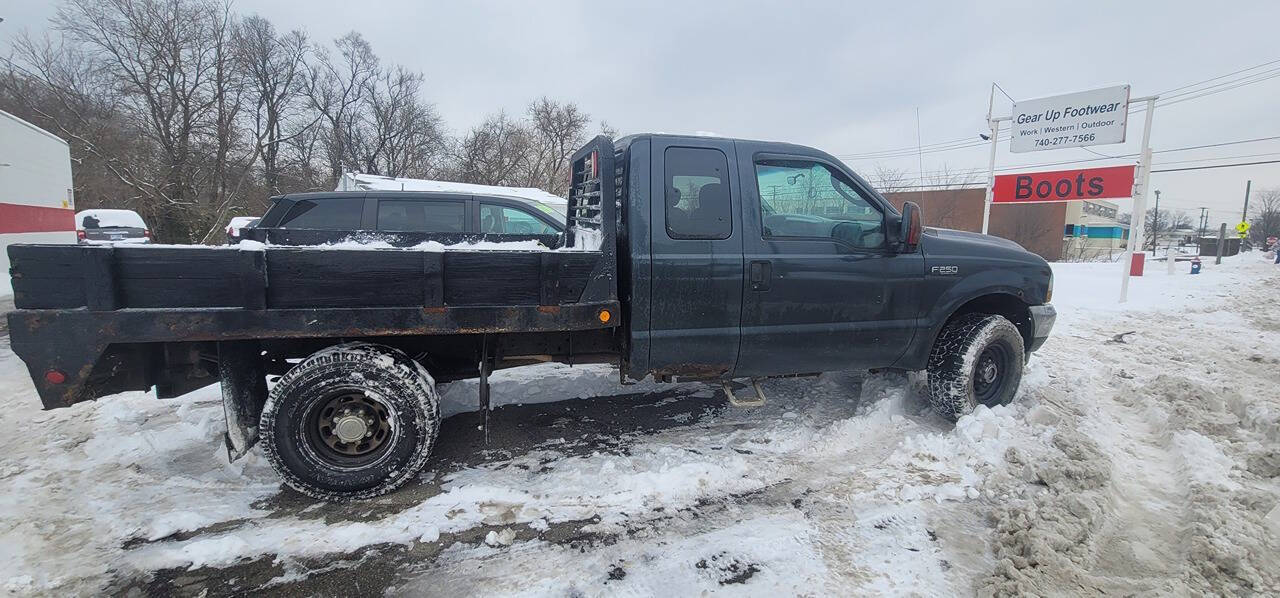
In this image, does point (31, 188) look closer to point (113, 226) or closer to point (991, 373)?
point (113, 226)

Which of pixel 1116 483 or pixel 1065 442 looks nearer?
pixel 1116 483

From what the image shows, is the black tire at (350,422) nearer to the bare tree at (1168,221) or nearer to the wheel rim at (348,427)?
the wheel rim at (348,427)

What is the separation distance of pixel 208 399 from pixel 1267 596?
6464 millimetres

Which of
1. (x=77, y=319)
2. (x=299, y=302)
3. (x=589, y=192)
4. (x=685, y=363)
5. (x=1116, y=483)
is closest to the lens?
(x=77, y=319)

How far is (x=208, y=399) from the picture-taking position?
14.5ft

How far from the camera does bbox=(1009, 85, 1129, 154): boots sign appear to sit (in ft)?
36.1

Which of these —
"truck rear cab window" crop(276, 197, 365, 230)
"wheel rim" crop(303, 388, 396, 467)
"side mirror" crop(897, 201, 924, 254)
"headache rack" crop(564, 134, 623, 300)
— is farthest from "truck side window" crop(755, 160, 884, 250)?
"truck rear cab window" crop(276, 197, 365, 230)

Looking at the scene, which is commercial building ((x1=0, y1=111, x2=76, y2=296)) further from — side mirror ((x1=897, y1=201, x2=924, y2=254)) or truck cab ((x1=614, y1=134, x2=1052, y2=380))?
side mirror ((x1=897, y1=201, x2=924, y2=254))

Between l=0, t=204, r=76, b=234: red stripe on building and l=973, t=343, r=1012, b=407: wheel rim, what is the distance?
1921 cm

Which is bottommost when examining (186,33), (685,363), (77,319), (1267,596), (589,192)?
(1267,596)

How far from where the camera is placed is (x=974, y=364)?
4039 millimetres

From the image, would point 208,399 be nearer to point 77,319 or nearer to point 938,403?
point 77,319

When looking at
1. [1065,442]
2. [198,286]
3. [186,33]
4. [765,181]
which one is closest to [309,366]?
[198,286]

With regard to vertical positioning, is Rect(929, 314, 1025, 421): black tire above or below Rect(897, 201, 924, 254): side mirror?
below
